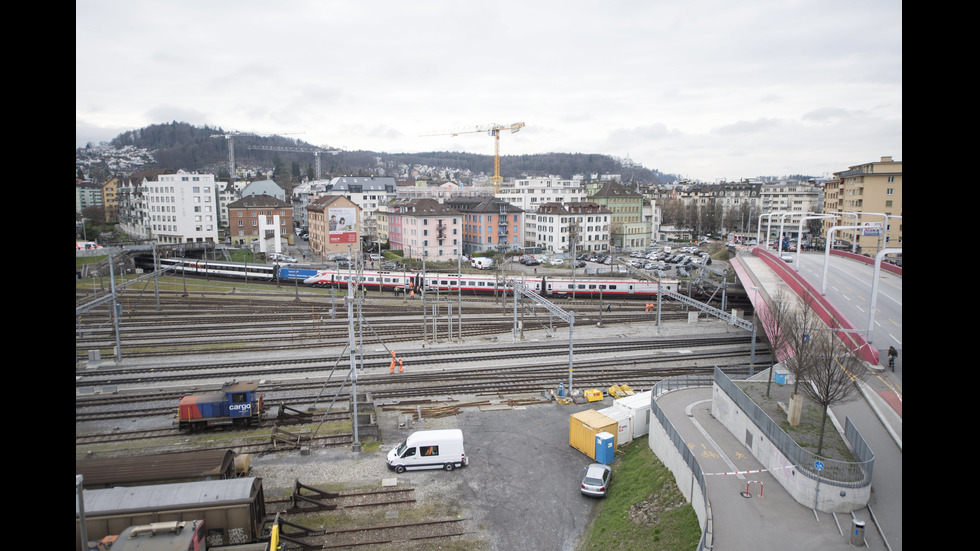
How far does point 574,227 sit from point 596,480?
48359 mm

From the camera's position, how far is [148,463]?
1260 cm

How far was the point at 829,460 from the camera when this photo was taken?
10.7m

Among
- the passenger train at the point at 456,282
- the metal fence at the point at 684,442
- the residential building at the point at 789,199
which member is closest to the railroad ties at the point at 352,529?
the metal fence at the point at 684,442

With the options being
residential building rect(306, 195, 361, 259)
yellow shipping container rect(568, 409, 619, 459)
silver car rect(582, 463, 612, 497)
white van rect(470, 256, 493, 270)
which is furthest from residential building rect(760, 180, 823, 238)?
silver car rect(582, 463, 612, 497)

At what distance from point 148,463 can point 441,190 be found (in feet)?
256

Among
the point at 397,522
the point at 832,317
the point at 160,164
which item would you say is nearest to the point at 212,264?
the point at 397,522

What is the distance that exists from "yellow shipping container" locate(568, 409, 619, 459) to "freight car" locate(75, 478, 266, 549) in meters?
8.92

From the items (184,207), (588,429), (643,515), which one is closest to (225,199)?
(184,207)

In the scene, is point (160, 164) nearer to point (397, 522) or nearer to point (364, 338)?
point (364, 338)

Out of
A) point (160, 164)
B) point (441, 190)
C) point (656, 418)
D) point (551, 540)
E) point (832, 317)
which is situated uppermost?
point (160, 164)

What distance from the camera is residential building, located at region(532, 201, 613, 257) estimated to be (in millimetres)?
60688

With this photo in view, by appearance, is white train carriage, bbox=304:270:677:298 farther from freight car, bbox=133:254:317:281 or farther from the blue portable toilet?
the blue portable toilet

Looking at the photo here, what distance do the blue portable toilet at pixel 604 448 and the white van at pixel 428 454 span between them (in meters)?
3.83

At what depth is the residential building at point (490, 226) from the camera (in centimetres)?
6116
